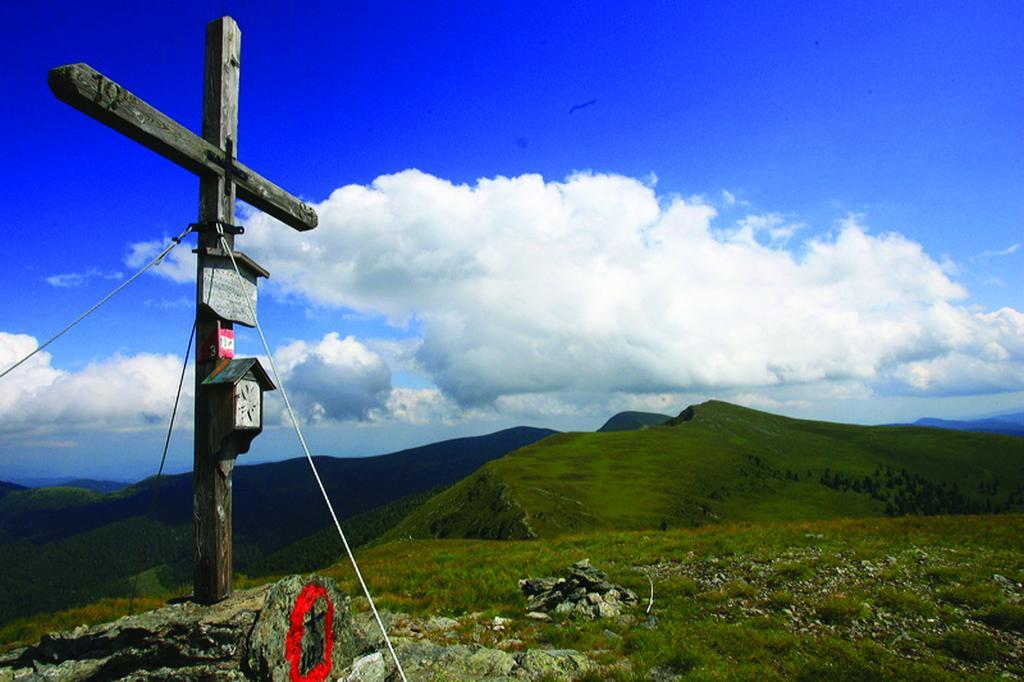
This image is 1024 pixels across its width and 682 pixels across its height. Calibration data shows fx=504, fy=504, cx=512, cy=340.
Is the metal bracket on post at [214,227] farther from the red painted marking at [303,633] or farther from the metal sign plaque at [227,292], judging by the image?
the red painted marking at [303,633]

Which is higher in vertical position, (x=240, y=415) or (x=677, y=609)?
(x=240, y=415)

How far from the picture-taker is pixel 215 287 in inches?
284

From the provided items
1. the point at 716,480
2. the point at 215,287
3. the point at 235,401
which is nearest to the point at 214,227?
the point at 215,287

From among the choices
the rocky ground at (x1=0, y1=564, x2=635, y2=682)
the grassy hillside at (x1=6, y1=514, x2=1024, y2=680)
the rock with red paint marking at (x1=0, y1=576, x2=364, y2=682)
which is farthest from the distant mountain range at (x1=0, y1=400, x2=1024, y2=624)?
the rock with red paint marking at (x1=0, y1=576, x2=364, y2=682)

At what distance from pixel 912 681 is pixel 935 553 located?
38.3 feet

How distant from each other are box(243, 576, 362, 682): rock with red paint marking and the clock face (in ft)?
7.27

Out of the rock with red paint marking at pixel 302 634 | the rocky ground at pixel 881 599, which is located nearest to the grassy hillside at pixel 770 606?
the rocky ground at pixel 881 599

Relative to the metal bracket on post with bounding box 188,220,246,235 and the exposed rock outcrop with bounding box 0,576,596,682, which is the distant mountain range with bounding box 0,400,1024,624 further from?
the metal bracket on post with bounding box 188,220,246,235

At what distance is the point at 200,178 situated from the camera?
7578mm

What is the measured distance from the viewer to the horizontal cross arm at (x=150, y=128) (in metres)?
5.85

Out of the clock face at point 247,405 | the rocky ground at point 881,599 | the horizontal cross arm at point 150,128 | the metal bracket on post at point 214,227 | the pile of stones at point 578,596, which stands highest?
the horizontal cross arm at point 150,128

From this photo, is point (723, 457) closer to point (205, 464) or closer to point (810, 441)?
point (810, 441)

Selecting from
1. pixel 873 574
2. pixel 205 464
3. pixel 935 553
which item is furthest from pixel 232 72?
pixel 935 553

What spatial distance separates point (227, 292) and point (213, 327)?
21.5 inches
